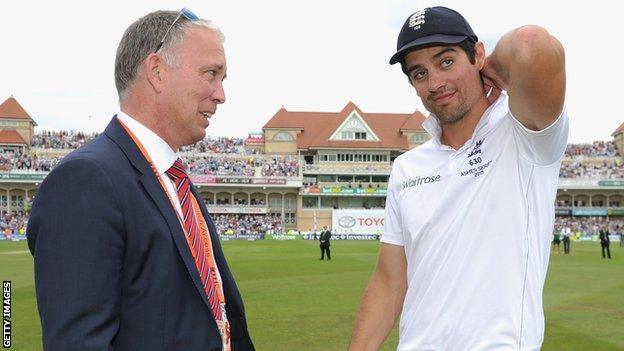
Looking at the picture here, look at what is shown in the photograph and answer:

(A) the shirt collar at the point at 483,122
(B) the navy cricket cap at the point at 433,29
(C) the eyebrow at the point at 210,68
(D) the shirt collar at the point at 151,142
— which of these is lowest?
(D) the shirt collar at the point at 151,142

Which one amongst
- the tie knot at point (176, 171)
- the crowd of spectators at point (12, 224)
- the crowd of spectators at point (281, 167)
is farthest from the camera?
the crowd of spectators at point (281, 167)

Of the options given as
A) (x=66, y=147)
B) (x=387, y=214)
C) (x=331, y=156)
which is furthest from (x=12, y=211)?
(x=387, y=214)

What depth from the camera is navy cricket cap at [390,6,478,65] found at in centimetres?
281

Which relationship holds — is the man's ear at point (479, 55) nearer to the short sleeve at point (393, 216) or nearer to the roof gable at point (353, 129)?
the short sleeve at point (393, 216)

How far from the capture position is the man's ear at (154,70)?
2.47 metres

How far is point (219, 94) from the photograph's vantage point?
8.63 feet

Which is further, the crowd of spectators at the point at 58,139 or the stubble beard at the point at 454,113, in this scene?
the crowd of spectators at the point at 58,139

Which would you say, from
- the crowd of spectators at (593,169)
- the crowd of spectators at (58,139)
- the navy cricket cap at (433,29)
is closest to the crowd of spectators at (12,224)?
the crowd of spectators at (58,139)

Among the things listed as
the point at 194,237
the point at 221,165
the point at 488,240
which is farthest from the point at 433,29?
the point at 221,165

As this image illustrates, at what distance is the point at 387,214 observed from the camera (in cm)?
329

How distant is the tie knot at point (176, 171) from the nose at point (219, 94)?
0.30 meters

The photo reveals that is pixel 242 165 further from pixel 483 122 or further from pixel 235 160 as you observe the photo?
pixel 483 122

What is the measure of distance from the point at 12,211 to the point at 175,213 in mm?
78130

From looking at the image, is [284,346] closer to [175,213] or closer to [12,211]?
[175,213]
